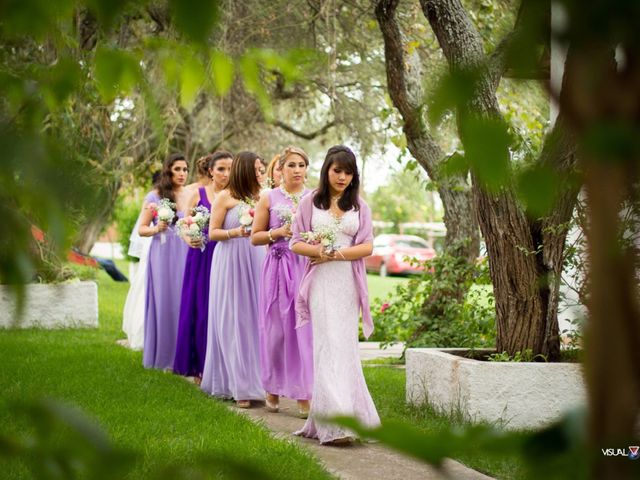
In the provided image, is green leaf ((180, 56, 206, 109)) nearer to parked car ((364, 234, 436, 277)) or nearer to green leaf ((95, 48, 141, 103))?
green leaf ((95, 48, 141, 103))

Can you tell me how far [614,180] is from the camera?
3.19 ft

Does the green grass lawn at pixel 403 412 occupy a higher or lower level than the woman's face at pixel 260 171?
lower

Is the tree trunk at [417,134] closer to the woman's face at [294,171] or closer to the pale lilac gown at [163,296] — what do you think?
the woman's face at [294,171]

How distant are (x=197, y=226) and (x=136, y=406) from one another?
2.95m

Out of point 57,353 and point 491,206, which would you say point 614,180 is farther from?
point 57,353

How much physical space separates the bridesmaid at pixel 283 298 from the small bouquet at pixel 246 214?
46 centimetres

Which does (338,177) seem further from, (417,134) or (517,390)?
(417,134)

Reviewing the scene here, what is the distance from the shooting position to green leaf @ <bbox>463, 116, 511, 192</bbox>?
1.05m

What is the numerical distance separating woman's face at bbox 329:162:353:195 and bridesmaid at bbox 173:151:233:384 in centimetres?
286

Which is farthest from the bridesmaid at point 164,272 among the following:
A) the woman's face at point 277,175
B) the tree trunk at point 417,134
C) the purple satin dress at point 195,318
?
the tree trunk at point 417,134

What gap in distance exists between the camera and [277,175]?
9.05 m

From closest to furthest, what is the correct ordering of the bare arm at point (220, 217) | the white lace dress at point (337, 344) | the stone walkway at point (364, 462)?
the stone walkway at point (364, 462) < the white lace dress at point (337, 344) < the bare arm at point (220, 217)

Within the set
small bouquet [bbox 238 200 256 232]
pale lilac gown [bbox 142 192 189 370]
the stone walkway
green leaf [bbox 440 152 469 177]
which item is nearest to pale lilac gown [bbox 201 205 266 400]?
small bouquet [bbox 238 200 256 232]

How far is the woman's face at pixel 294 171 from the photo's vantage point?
28.3ft
